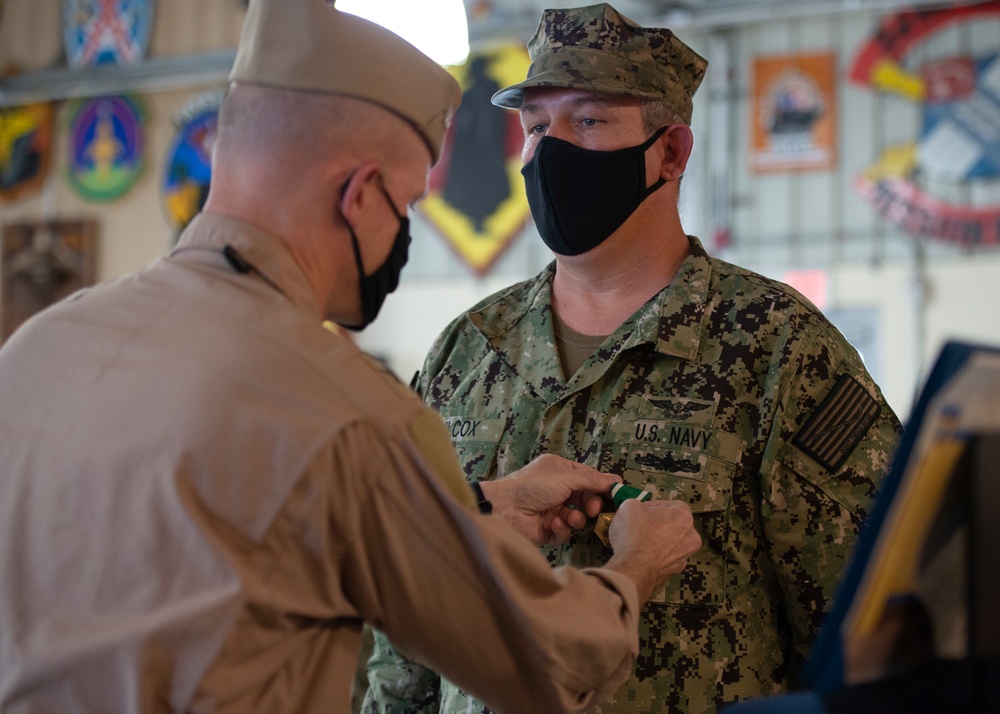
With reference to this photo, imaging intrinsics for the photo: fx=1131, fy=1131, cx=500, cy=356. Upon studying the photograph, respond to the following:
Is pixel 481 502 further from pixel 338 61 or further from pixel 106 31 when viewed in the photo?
pixel 106 31

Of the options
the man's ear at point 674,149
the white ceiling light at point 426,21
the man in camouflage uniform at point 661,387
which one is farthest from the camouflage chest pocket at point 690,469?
the white ceiling light at point 426,21

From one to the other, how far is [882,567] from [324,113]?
938mm

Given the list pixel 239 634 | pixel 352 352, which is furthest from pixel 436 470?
pixel 239 634

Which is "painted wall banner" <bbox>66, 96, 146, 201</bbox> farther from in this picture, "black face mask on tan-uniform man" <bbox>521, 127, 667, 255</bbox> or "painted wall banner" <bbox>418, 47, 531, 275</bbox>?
"black face mask on tan-uniform man" <bbox>521, 127, 667, 255</bbox>

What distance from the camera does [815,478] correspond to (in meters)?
2.10

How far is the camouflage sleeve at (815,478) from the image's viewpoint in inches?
82.1

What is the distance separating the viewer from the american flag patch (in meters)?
2.11

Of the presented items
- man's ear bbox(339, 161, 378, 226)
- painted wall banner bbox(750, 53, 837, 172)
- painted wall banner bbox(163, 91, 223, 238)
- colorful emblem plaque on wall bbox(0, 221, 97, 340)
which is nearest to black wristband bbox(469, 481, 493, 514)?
man's ear bbox(339, 161, 378, 226)

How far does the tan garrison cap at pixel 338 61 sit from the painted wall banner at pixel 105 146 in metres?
8.21

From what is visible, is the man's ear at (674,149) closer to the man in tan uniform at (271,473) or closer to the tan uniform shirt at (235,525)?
the man in tan uniform at (271,473)

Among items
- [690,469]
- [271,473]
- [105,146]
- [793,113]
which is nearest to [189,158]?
[105,146]

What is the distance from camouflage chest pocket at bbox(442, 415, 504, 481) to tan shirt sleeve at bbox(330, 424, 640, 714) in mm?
786

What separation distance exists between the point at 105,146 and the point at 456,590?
8.90 m

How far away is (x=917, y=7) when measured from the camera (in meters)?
6.65
